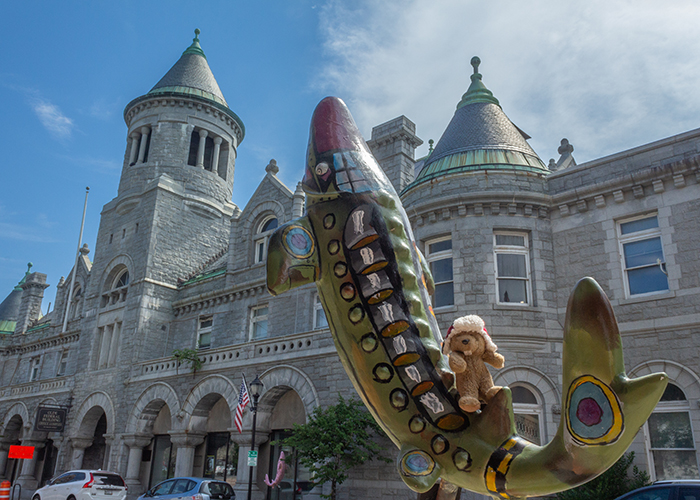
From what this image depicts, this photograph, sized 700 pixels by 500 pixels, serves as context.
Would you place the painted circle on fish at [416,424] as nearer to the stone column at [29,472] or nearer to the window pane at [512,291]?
the window pane at [512,291]

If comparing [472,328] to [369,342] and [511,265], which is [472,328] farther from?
[511,265]

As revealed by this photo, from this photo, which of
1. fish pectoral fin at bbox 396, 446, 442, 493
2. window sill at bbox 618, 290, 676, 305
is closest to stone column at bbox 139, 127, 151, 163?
window sill at bbox 618, 290, 676, 305

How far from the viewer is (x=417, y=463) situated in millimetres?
3633

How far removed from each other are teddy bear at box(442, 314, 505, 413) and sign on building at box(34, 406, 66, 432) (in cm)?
2740

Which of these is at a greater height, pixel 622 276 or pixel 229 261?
pixel 229 261

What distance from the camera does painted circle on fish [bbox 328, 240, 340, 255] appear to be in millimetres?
4250

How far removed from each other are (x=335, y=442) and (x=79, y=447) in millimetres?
17811

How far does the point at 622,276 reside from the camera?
14664mm

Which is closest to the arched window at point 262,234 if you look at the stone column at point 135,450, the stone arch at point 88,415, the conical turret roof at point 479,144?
the stone column at point 135,450

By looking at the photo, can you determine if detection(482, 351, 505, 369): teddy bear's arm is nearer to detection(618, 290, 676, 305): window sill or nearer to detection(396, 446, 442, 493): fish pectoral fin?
detection(396, 446, 442, 493): fish pectoral fin

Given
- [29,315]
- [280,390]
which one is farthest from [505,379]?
[29,315]

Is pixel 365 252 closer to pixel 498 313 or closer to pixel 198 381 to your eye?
pixel 498 313

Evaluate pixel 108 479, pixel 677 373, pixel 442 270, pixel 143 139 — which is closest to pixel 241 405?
pixel 108 479

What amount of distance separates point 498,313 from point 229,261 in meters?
14.0
